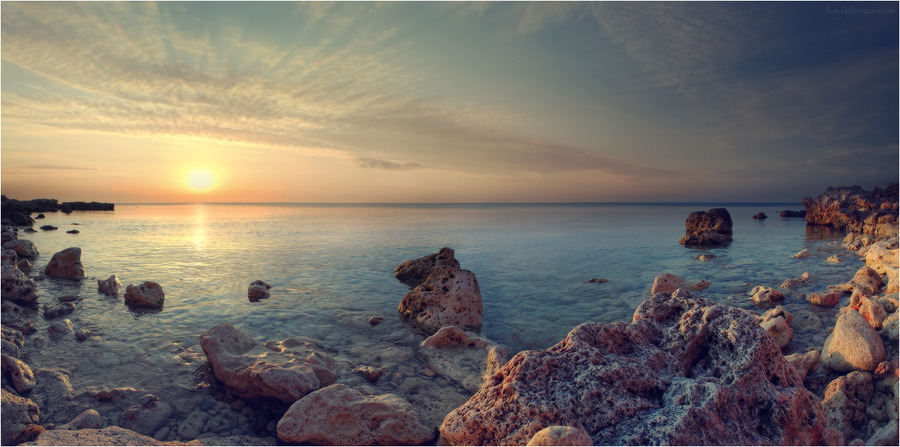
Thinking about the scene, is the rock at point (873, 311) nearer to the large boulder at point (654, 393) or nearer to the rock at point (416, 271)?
the large boulder at point (654, 393)

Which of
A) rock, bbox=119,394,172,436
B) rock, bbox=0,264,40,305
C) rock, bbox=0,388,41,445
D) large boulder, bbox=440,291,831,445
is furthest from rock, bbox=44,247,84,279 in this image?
large boulder, bbox=440,291,831,445

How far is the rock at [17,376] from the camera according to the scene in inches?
245

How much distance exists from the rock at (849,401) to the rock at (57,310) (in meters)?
15.4

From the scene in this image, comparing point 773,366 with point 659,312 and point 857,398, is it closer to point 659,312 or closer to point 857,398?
point 659,312

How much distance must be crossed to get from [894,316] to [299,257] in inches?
857

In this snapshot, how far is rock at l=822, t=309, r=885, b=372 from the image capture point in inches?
248

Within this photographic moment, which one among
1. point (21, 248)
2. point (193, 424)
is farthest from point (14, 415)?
point (21, 248)

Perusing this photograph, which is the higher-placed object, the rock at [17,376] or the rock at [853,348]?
the rock at [853,348]

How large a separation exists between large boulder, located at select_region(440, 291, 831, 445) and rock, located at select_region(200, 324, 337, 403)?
2.87 meters

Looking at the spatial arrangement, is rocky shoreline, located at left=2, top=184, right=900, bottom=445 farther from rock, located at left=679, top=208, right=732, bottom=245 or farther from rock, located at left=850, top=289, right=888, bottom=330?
rock, located at left=679, top=208, right=732, bottom=245

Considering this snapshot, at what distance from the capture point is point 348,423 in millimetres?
5418

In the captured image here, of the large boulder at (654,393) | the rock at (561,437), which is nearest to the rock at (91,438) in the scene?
the large boulder at (654,393)

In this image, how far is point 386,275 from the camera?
17688mm

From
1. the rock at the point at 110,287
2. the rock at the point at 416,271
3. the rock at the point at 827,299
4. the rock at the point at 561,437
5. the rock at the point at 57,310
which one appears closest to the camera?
the rock at the point at 561,437
